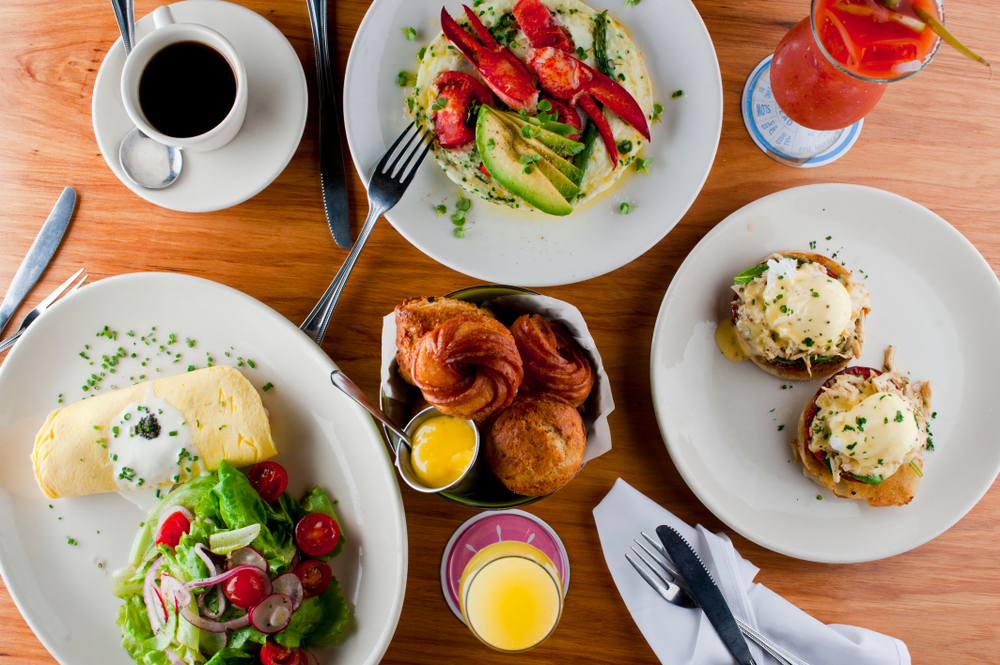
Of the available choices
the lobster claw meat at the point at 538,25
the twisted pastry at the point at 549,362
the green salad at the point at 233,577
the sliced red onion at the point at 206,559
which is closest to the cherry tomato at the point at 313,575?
the green salad at the point at 233,577

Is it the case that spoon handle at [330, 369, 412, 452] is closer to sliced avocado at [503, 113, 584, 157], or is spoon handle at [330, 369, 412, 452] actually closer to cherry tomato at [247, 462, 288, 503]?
cherry tomato at [247, 462, 288, 503]

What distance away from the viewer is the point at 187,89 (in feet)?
5.41

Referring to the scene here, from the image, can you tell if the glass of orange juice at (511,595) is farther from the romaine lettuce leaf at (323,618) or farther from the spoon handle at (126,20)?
the spoon handle at (126,20)

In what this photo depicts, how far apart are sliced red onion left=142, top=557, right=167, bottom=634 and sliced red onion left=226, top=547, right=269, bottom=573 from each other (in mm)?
232

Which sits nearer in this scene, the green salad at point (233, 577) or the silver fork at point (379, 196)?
the green salad at point (233, 577)

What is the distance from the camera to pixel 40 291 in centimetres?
185

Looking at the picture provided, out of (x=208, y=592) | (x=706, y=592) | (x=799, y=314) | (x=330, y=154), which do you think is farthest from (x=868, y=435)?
(x=208, y=592)

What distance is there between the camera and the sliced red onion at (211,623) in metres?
1.53

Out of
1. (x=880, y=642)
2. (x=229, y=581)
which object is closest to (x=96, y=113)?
(x=229, y=581)

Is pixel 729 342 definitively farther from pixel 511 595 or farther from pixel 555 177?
pixel 511 595

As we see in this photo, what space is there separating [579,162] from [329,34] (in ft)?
3.00

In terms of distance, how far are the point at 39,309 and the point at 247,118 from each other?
915 millimetres

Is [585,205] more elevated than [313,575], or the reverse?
[585,205]

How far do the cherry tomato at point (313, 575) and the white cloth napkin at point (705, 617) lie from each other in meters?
0.83
